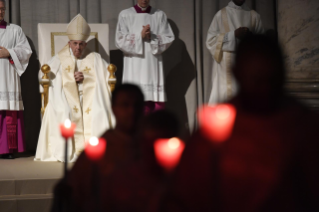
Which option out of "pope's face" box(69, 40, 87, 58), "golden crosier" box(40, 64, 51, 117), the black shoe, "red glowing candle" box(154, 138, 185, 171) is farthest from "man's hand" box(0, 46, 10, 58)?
"red glowing candle" box(154, 138, 185, 171)

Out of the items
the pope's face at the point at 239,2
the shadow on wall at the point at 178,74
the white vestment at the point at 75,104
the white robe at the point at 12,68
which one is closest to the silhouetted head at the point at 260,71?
the white vestment at the point at 75,104

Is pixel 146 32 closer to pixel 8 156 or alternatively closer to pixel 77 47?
pixel 77 47

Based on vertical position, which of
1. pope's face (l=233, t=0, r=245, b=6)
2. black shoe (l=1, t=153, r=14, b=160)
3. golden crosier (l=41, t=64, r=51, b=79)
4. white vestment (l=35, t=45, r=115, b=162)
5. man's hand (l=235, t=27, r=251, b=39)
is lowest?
black shoe (l=1, t=153, r=14, b=160)

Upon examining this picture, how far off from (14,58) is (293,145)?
491cm

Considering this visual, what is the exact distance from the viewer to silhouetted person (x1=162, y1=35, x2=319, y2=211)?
96cm

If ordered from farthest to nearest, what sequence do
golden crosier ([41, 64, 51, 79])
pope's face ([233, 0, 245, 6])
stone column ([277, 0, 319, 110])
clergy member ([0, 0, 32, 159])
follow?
pope's face ([233, 0, 245, 6]) → clergy member ([0, 0, 32, 159]) → golden crosier ([41, 64, 51, 79]) → stone column ([277, 0, 319, 110])

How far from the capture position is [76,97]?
5.08 meters

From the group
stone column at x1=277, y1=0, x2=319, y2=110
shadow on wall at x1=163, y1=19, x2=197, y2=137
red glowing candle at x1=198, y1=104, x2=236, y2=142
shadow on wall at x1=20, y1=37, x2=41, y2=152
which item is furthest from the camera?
shadow on wall at x1=163, y1=19, x2=197, y2=137

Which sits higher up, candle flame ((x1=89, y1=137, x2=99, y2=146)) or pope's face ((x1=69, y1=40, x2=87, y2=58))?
pope's face ((x1=69, y1=40, x2=87, y2=58))

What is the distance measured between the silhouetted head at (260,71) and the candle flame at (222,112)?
0.23ft

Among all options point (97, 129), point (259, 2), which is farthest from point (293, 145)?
point (259, 2)

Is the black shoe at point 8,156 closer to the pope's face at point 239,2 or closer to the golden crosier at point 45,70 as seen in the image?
the golden crosier at point 45,70

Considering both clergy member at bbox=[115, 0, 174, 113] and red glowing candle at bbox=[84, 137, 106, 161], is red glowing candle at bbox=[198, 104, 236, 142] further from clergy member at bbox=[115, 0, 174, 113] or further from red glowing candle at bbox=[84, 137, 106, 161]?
clergy member at bbox=[115, 0, 174, 113]

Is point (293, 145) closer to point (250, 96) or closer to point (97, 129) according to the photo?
point (250, 96)
